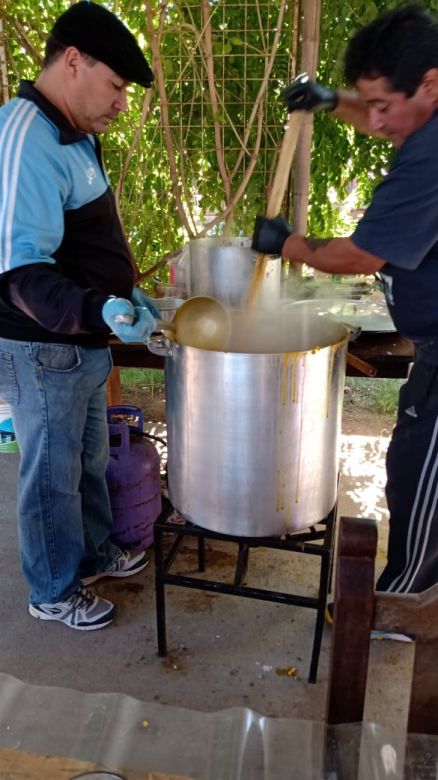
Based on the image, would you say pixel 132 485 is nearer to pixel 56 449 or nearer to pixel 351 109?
pixel 56 449

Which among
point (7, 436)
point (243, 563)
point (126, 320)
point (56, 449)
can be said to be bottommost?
point (7, 436)

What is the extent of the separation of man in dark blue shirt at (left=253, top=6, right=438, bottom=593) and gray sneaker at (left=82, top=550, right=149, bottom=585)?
1.11m

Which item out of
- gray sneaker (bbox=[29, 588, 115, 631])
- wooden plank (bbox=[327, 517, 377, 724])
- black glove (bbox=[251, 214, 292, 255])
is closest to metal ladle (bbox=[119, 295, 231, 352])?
black glove (bbox=[251, 214, 292, 255])

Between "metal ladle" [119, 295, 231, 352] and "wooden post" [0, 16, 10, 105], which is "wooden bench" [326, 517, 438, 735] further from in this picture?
"wooden post" [0, 16, 10, 105]

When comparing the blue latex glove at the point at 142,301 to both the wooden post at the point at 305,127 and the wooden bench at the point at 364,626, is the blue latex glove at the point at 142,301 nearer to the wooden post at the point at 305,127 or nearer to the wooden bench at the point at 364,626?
the wooden bench at the point at 364,626

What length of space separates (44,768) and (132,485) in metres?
1.71

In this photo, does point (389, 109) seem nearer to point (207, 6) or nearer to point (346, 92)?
point (346, 92)

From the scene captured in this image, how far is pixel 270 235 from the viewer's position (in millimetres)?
1710

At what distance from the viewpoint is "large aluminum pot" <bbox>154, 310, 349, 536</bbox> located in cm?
147

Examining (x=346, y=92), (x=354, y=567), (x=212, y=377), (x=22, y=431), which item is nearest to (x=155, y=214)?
(x=346, y=92)

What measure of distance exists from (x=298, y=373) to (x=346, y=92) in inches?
45.3

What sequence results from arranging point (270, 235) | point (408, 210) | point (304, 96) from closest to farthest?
point (408, 210) → point (270, 235) → point (304, 96)

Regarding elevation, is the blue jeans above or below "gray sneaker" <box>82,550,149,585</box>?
above

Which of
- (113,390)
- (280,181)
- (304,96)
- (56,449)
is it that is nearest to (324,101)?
(304,96)
